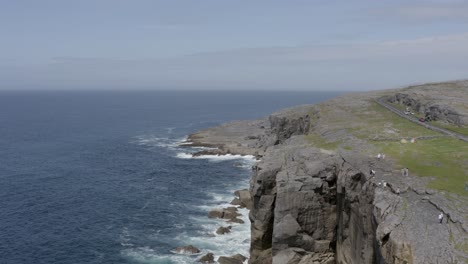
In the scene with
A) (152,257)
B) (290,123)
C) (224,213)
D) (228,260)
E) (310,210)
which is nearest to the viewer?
(310,210)

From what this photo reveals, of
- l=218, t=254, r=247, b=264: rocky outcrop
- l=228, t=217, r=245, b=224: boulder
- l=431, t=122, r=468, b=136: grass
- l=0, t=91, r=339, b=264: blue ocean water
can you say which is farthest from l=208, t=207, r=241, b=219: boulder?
l=431, t=122, r=468, b=136: grass

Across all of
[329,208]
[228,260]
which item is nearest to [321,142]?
[329,208]

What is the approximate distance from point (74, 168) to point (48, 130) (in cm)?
8237

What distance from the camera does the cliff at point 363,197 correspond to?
32.0m

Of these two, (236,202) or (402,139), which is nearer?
(402,139)

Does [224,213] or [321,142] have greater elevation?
[321,142]

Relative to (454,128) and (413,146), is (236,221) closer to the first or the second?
(413,146)

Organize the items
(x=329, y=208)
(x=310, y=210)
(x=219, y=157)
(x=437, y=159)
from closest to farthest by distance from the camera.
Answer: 1. (x=437, y=159)
2. (x=310, y=210)
3. (x=329, y=208)
4. (x=219, y=157)

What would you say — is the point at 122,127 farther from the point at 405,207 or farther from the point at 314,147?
the point at 405,207

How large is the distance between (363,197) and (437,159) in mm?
11827

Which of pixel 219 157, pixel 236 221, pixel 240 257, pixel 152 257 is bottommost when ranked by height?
pixel 152 257

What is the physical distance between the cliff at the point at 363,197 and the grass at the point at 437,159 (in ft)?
0.29

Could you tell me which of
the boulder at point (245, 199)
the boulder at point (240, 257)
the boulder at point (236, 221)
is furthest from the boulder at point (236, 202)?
the boulder at point (240, 257)

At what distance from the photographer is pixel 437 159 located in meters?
48.2
